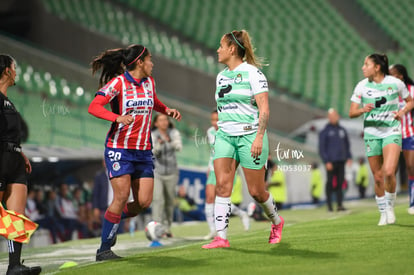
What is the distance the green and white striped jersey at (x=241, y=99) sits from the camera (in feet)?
25.3

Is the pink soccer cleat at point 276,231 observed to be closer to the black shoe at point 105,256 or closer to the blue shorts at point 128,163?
the blue shorts at point 128,163

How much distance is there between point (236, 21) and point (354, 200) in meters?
13.7

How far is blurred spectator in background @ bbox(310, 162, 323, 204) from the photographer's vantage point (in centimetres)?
2081

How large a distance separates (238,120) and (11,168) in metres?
2.27

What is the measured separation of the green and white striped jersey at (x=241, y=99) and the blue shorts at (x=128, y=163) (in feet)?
2.90

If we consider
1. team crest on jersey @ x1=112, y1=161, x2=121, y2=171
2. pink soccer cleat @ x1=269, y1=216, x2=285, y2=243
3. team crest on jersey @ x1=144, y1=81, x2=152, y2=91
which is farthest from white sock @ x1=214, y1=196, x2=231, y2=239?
team crest on jersey @ x1=144, y1=81, x2=152, y2=91

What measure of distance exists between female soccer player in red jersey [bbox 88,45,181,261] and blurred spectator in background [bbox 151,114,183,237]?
4.52m

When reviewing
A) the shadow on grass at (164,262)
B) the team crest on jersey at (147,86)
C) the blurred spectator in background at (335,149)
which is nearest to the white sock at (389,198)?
the shadow on grass at (164,262)

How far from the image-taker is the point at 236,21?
3319 centimetres

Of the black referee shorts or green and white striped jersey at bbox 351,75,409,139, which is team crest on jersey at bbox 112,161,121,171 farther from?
green and white striped jersey at bbox 351,75,409,139

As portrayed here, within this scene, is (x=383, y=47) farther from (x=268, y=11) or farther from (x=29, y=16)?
(x=29, y=16)

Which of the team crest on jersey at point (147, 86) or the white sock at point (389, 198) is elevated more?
the team crest on jersey at point (147, 86)

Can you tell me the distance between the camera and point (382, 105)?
1005 centimetres

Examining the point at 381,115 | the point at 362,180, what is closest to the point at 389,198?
the point at 381,115
